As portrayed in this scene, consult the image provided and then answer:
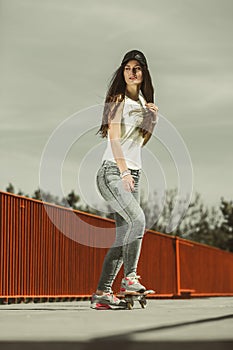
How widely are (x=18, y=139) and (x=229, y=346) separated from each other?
39281 millimetres

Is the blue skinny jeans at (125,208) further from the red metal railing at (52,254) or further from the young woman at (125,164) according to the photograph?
the red metal railing at (52,254)

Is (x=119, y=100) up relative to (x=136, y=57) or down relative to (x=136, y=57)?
down

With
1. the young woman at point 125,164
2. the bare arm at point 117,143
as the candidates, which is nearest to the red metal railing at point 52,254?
the young woman at point 125,164

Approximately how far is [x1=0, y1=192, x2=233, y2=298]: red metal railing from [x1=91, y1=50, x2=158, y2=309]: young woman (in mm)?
4421

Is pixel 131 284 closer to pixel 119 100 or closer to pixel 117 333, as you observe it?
pixel 119 100

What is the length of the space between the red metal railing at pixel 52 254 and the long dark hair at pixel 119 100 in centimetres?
447

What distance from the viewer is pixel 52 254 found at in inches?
484

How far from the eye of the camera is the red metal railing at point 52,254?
1075 centimetres

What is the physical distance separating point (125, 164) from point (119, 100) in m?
0.46

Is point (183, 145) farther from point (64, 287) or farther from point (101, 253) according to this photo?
point (101, 253)

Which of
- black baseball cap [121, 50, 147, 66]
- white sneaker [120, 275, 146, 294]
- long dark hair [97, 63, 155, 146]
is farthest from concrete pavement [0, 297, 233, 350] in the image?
black baseball cap [121, 50, 147, 66]

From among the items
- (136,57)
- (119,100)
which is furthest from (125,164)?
(136,57)

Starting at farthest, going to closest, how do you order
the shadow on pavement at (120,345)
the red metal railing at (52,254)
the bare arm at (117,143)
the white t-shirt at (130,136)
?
the red metal railing at (52,254) < the white t-shirt at (130,136) < the bare arm at (117,143) < the shadow on pavement at (120,345)

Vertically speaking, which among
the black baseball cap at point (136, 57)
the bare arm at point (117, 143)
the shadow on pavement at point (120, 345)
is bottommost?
the shadow on pavement at point (120, 345)
